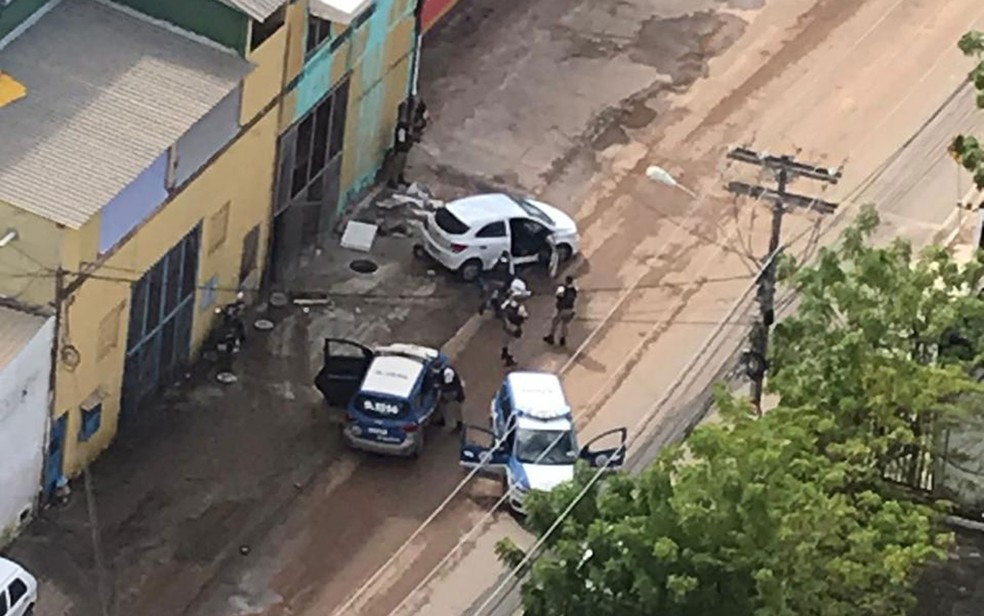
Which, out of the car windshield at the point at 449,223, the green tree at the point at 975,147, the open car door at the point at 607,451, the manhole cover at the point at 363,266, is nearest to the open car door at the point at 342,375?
the open car door at the point at 607,451

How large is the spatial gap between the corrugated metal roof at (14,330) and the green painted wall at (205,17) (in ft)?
20.8

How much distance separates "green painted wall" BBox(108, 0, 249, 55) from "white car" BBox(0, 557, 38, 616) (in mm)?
9908

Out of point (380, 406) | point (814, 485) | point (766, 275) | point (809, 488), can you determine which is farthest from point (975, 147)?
point (380, 406)

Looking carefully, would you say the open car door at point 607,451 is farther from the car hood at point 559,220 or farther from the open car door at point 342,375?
the car hood at point 559,220

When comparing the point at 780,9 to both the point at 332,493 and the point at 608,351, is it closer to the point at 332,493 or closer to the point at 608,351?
the point at 608,351

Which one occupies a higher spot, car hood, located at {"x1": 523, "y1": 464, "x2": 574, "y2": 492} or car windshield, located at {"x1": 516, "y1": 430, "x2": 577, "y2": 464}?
car windshield, located at {"x1": 516, "y1": 430, "x2": 577, "y2": 464}

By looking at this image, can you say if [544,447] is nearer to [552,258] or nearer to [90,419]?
[552,258]

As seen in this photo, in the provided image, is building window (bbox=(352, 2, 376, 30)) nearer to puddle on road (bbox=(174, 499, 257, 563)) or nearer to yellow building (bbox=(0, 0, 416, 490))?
yellow building (bbox=(0, 0, 416, 490))

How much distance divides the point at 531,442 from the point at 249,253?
6880 millimetres

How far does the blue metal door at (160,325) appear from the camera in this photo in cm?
4419

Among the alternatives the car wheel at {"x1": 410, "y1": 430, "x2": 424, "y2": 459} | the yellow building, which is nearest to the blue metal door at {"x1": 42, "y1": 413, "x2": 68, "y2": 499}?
the yellow building

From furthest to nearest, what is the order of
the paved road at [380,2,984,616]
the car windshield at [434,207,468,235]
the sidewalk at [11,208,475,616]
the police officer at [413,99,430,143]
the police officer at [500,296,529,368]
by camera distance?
the police officer at [413,99,430,143] → the paved road at [380,2,984,616] → the car windshield at [434,207,468,235] → the police officer at [500,296,529,368] → the sidewalk at [11,208,475,616]

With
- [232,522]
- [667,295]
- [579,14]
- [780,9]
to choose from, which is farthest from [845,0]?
[232,522]

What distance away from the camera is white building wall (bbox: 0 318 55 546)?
40.9 m
